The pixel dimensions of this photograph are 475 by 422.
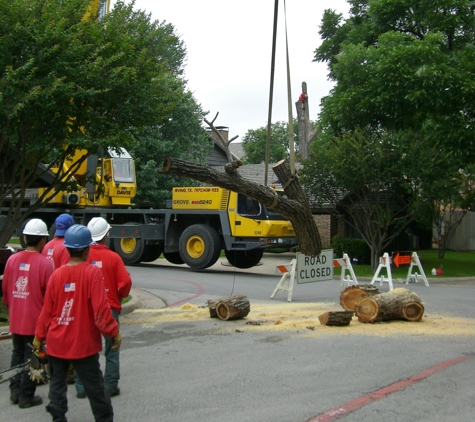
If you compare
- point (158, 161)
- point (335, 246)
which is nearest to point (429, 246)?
point (335, 246)

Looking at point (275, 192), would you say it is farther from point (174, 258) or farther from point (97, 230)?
point (174, 258)

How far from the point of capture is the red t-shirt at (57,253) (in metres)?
6.39

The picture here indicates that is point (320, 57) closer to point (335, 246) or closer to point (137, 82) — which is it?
point (335, 246)

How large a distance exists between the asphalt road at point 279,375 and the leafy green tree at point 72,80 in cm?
323

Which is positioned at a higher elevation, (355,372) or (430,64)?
(430,64)

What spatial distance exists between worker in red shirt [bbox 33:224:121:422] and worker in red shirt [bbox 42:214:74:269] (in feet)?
5.62

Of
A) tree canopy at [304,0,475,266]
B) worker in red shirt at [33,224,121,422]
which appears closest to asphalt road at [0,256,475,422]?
worker in red shirt at [33,224,121,422]

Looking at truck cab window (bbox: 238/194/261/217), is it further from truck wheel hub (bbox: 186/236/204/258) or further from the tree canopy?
the tree canopy

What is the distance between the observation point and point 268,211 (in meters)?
19.2

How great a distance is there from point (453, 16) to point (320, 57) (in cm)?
639

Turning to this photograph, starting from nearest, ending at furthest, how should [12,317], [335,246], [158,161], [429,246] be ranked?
[12,317] → [335,246] → [158,161] → [429,246]

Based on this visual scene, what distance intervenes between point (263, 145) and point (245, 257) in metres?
44.0

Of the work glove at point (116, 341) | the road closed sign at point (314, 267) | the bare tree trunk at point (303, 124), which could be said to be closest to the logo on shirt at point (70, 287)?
the work glove at point (116, 341)

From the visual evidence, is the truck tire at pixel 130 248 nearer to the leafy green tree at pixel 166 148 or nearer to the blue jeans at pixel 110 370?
the leafy green tree at pixel 166 148
